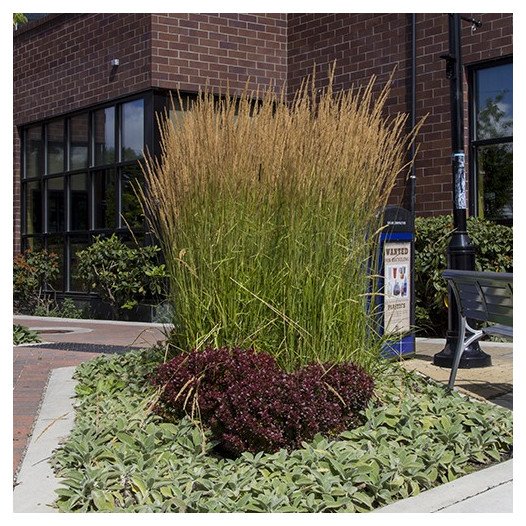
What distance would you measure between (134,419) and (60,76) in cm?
1080

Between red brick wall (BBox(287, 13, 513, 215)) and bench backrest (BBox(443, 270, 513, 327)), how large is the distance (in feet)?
16.9

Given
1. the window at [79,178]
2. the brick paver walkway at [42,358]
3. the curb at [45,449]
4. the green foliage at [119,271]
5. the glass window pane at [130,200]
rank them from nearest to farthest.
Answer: the curb at [45,449]
the brick paver walkway at [42,358]
the green foliage at [119,271]
the glass window pane at [130,200]
the window at [79,178]

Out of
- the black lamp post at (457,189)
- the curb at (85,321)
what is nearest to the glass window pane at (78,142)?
the curb at (85,321)

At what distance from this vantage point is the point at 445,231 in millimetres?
10047

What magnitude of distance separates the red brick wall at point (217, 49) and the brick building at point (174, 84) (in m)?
0.02

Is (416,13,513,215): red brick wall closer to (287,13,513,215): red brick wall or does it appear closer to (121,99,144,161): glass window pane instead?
(287,13,513,215): red brick wall

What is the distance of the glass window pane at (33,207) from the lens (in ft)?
51.5

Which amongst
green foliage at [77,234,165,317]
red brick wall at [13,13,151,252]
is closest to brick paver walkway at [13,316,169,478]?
green foliage at [77,234,165,317]

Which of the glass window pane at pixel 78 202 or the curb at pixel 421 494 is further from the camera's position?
the glass window pane at pixel 78 202

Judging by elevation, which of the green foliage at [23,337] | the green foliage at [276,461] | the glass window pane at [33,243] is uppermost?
the glass window pane at [33,243]

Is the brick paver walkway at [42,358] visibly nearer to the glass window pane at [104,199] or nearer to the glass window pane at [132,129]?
the glass window pane at [104,199]
